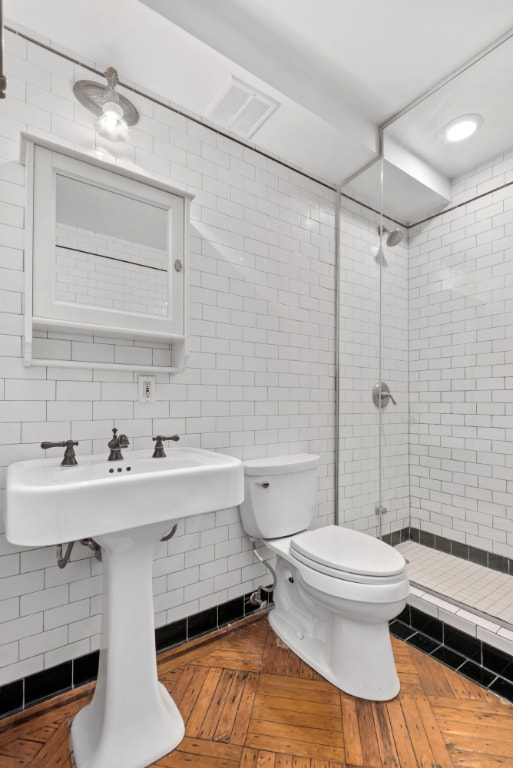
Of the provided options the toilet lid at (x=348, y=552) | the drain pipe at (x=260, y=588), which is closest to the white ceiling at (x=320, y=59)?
the toilet lid at (x=348, y=552)

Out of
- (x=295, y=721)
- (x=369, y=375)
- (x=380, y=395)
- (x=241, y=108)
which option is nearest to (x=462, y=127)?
(x=241, y=108)

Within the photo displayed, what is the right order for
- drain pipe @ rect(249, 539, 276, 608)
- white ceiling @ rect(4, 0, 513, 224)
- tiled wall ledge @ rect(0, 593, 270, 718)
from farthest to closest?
drain pipe @ rect(249, 539, 276, 608)
white ceiling @ rect(4, 0, 513, 224)
tiled wall ledge @ rect(0, 593, 270, 718)

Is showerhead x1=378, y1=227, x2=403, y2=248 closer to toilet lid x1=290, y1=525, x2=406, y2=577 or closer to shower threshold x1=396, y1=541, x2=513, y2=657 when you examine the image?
toilet lid x1=290, y1=525, x2=406, y2=577

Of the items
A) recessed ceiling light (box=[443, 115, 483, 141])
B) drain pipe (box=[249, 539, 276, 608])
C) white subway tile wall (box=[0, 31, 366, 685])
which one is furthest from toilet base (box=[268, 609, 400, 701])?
recessed ceiling light (box=[443, 115, 483, 141])

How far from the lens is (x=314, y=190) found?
2.28m

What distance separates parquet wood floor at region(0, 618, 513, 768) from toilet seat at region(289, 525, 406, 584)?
1.47ft

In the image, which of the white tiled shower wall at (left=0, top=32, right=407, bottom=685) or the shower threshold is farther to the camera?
the shower threshold

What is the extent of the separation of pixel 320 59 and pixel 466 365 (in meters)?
1.78

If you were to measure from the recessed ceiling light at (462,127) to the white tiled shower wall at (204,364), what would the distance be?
1.84 feet

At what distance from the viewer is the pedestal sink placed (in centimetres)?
105

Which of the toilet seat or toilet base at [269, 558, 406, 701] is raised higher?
the toilet seat

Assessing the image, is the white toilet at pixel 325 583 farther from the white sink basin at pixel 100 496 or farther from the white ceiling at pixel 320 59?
the white ceiling at pixel 320 59

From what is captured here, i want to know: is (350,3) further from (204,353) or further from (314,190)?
(204,353)

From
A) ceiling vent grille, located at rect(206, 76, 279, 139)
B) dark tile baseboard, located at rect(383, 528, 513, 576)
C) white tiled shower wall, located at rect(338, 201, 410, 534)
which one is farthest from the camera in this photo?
white tiled shower wall, located at rect(338, 201, 410, 534)
